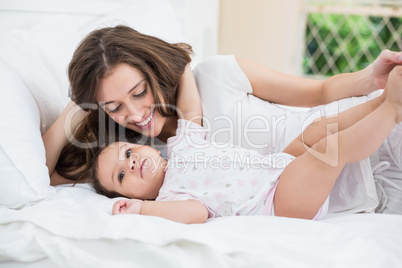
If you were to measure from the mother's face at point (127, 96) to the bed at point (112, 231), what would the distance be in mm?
233

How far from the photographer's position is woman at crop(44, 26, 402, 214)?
1.33 meters

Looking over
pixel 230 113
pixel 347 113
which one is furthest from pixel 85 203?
pixel 347 113

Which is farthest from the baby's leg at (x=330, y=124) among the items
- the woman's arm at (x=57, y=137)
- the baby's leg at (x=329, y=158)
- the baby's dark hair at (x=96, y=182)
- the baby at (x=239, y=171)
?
the woman's arm at (x=57, y=137)

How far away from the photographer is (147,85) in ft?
4.47

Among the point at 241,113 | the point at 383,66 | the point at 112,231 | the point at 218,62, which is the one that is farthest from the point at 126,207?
the point at 383,66

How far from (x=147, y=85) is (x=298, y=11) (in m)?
2.30

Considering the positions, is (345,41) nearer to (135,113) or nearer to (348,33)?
(348,33)

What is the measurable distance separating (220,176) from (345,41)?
8.83 ft

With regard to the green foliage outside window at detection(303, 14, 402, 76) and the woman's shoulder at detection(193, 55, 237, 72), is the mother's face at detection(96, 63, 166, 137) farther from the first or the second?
the green foliage outside window at detection(303, 14, 402, 76)

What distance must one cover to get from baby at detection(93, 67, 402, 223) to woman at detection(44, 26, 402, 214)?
0.36 feet

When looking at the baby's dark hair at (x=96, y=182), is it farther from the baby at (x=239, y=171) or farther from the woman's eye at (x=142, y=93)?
the woman's eye at (x=142, y=93)

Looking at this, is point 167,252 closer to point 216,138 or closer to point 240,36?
point 216,138

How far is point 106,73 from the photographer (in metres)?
1.31

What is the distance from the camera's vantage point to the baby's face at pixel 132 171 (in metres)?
1.29
